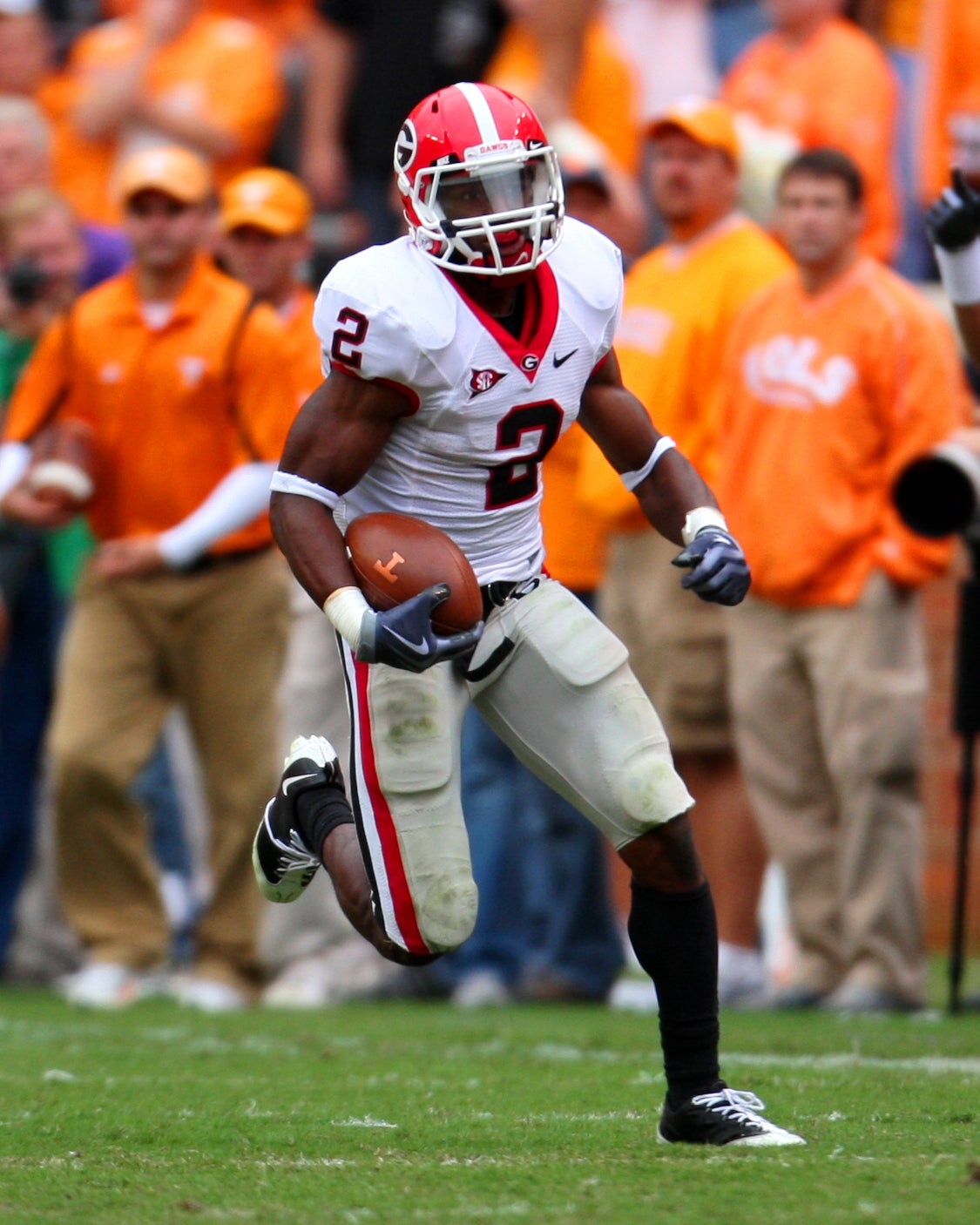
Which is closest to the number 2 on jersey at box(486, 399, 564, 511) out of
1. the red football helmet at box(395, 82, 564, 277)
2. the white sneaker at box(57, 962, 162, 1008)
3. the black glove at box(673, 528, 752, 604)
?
the red football helmet at box(395, 82, 564, 277)

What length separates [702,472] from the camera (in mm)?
7062

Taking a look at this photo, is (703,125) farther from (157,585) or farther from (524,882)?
(524,882)

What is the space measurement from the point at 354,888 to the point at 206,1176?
2.42 ft

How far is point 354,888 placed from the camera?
4355 millimetres

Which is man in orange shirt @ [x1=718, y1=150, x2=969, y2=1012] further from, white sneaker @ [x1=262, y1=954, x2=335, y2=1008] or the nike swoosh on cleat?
the nike swoosh on cleat

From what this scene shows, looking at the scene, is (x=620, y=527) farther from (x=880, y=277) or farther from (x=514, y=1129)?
(x=514, y=1129)

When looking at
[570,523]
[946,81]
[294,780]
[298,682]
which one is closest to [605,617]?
[570,523]

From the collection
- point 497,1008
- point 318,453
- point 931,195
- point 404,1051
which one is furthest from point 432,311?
point 931,195

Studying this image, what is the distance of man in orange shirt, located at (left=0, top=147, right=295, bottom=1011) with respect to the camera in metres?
6.92

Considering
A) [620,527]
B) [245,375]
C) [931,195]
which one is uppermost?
[931,195]

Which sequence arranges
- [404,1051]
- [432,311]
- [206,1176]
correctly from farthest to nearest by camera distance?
[404,1051] → [432,311] → [206,1176]

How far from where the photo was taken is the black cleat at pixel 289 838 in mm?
4582

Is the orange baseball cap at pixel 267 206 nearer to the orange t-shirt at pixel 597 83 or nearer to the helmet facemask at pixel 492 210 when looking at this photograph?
the orange t-shirt at pixel 597 83

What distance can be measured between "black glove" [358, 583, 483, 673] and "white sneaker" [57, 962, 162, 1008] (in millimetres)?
3309
